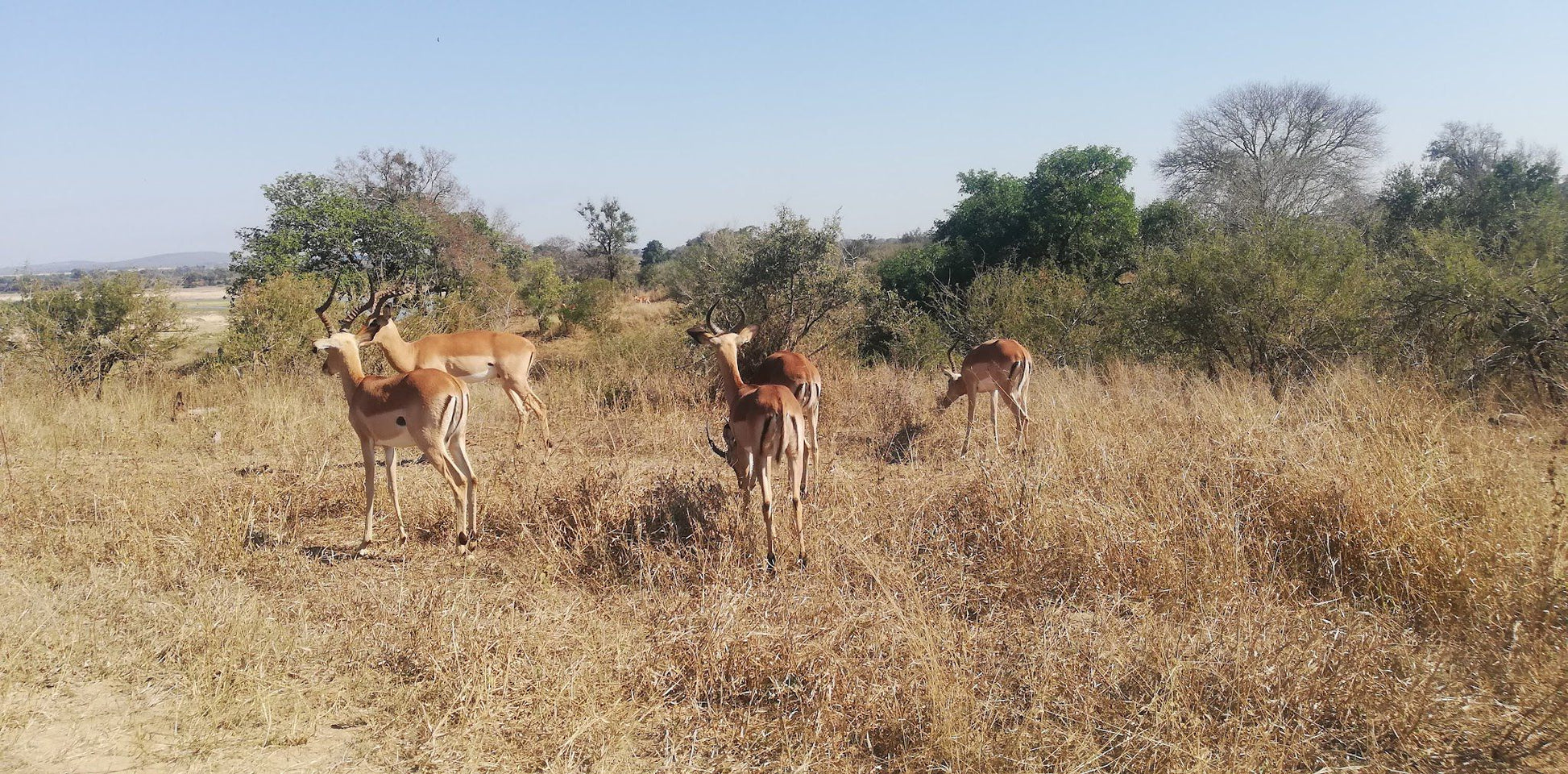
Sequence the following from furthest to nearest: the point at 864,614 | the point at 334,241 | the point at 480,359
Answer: the point at 334,241
the point at 480,359
the point at 864,614

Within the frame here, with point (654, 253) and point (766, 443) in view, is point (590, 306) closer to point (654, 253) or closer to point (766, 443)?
point (766, 443)

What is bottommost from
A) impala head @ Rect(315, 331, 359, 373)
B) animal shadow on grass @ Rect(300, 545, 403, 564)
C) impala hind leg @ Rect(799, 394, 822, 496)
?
animal shadow on grass @ Rect(300, 545, 403, 564)

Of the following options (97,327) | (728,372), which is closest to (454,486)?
(728,372)

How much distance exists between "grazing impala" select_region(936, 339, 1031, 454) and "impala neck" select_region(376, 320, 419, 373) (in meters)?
5.87

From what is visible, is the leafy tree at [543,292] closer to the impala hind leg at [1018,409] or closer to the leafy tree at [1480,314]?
the impala hind leg at [1018,409]

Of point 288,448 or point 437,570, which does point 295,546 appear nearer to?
point 437,570

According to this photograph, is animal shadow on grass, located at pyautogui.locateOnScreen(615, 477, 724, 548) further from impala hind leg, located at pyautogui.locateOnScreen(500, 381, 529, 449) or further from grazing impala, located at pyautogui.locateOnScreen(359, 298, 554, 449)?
impala hind leg, located at pyautogui.locateOnScreen(500, 381, 529, 449)

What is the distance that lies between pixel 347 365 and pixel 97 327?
870 cm

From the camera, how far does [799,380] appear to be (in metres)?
7.50

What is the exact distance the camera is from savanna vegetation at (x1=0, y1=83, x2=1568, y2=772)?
3.23 m

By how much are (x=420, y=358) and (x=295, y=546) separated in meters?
3.61

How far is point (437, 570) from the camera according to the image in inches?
209

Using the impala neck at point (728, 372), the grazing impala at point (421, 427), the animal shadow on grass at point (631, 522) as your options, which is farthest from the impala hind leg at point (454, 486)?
the impala neck at point (728, 372)

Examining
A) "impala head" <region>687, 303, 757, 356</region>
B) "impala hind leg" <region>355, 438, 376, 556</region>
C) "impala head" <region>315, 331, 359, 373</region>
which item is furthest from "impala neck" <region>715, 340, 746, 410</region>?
"impala head" <region>315, 331, 359, 373</region>
